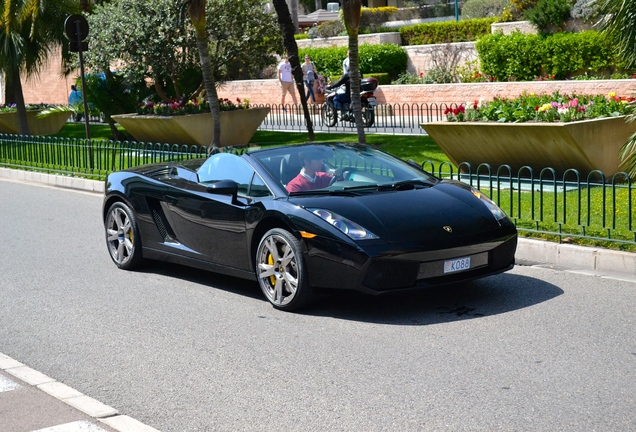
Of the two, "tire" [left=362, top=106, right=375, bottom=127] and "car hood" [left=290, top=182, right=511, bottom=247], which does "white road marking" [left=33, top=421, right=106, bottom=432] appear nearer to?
"car hood" [left=290, top=182, right=511, bottom=247]

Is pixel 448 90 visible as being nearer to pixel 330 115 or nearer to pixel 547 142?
pixel 330 115

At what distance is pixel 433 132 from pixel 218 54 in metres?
10.1

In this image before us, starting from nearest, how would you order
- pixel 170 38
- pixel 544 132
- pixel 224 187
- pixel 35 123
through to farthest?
pixel 224 187, pixel 544 132, pixel 170 38, pixel 35 123

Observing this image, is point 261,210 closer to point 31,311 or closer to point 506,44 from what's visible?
point 31,311

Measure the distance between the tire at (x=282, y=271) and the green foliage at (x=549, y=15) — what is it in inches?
953

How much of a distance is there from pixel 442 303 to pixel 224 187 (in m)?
2.03

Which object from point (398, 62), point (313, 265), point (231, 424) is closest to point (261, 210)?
point (313, 265)

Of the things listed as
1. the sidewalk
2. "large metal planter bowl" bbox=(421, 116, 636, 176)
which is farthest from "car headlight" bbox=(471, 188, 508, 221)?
"large metal planter bowl" bbox=(421, 116, 636, 176)

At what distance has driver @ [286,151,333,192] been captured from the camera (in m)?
8.41

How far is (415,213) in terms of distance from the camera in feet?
25.8

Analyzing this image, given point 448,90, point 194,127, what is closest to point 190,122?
point 194,127

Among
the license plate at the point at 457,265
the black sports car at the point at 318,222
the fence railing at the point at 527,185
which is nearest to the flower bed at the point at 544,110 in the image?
the fence railing at the point at 527,185

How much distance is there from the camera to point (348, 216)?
7.73 metres

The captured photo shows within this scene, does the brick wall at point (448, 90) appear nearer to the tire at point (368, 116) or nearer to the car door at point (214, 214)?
the tire at point (368, 116)
